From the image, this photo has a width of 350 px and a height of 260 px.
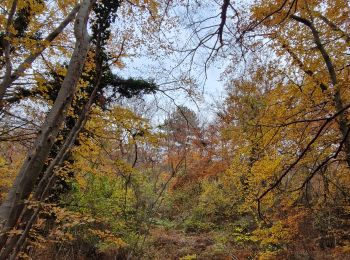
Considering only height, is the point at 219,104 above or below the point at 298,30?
above

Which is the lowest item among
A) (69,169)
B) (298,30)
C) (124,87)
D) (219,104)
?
(69,169)

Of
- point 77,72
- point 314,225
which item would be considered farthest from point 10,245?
point 314,225

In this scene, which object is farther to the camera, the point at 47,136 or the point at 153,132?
the point at 153,132

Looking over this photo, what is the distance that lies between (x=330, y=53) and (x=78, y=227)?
29.6 feet

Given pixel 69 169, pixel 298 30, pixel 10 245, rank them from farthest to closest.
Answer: pixel 298 30, pixel 69 169, pixel 10 245

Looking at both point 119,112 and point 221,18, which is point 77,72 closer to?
point 221,18

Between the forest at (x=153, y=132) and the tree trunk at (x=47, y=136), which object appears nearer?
the tree trunk at (x=47, y=136)

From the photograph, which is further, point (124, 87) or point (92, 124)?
point (124, 87)

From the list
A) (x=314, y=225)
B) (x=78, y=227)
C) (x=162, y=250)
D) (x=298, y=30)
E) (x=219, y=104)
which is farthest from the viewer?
(x=219, y=104)

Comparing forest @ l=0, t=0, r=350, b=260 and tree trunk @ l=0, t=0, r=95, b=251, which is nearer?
tree trunk @ l=0, t=0, r=95, b=251

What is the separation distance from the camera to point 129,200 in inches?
436

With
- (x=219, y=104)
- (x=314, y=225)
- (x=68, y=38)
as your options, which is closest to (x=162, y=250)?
(x=314, y=225)

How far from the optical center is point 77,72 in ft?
9.09

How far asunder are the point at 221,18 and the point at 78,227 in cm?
944
